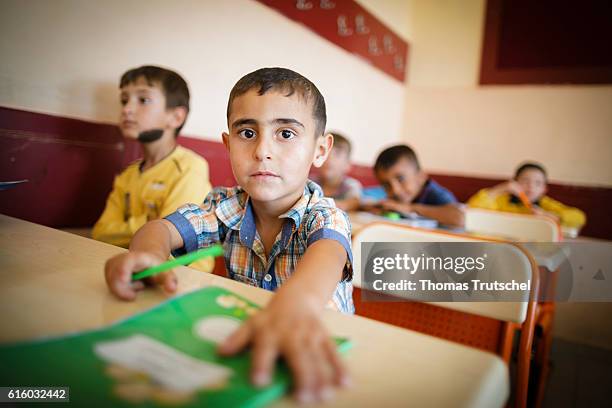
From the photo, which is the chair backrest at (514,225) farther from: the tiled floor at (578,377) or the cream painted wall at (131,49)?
the cream painted wall at (131,49)

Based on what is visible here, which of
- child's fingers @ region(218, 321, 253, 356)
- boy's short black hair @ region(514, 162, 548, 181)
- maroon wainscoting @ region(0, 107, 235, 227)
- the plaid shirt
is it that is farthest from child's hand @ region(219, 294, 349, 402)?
boy's short black hair @ region(514, 162, 548, 181)

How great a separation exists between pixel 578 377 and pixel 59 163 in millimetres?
2336

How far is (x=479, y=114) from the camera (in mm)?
3521

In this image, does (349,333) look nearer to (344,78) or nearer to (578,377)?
(578,377)

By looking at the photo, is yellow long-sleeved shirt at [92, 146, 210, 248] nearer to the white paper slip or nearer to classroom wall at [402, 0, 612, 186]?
the white paper slip

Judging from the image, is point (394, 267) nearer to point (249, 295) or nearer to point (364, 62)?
point (249, 295)

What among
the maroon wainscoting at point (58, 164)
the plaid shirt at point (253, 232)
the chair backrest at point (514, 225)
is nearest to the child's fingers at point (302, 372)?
the plaid shirt at point (253, 232)

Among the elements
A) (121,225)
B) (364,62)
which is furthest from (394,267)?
(364,62)

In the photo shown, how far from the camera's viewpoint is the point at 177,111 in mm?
1431

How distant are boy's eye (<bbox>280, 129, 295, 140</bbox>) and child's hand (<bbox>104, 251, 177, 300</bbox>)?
1.07 feet

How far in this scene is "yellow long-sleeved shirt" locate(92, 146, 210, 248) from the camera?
4.26 feet

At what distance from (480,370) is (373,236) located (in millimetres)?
669

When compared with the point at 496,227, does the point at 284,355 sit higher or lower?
higher

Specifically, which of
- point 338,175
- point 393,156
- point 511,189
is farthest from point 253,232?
point 511,189
